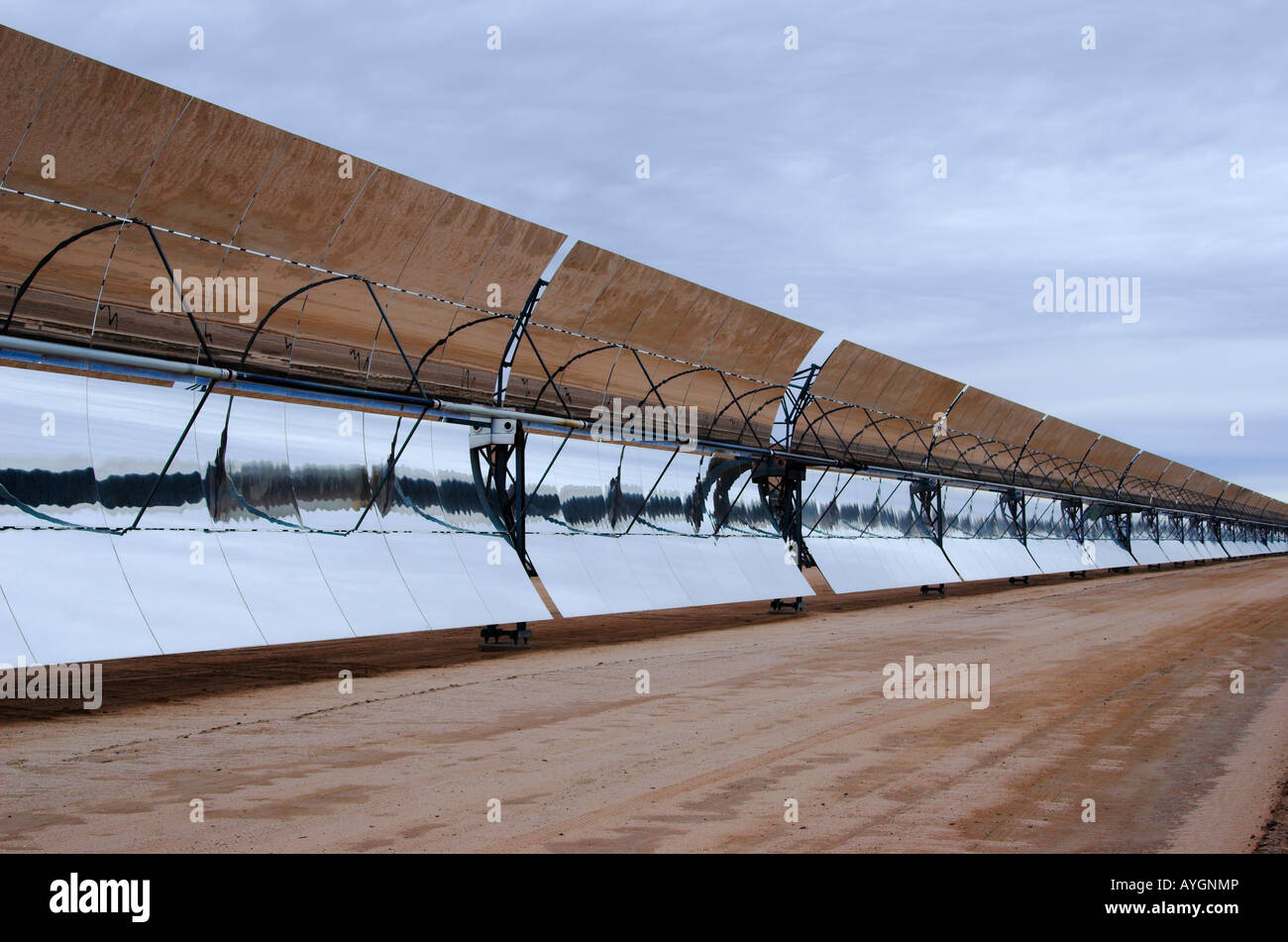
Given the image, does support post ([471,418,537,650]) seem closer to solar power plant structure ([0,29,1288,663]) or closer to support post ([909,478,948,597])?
solar power plant structure ([0,29,1288,663])

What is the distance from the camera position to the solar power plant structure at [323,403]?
9.98m

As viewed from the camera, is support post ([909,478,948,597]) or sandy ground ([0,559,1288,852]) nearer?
sandy ground ([0,559,1288,852])

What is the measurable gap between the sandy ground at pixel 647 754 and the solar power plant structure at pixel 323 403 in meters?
1.17

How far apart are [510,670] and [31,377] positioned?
634 centimetres

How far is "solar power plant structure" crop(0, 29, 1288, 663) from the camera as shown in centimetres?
998

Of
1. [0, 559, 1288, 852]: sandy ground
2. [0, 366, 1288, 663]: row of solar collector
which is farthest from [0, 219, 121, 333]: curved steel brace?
[0, 559, 1288, 852]: sandy ground

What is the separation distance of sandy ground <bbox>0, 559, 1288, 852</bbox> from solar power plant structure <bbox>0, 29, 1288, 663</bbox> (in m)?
1.17

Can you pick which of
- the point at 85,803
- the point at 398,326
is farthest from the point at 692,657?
the point at 85,803

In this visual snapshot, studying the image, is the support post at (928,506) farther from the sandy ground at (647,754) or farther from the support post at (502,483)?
the support post at (502,483)

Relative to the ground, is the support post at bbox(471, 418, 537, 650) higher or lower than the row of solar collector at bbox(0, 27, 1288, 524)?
lower

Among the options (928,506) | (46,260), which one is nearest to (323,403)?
(46,260)

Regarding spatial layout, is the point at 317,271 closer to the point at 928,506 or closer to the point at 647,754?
the point at 647,754

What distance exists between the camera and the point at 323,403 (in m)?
13.5

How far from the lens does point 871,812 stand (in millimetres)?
6262
